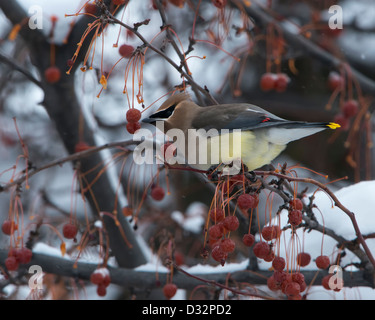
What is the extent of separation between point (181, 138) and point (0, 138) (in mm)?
2855

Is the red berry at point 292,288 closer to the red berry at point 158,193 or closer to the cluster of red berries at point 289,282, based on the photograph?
the cluster of red berries at point 289,282

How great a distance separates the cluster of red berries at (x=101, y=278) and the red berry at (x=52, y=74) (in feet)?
4.01

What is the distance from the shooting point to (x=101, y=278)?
2.87 metres

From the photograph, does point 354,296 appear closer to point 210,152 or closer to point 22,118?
point 210,152

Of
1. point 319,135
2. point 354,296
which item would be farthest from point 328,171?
point 354,296

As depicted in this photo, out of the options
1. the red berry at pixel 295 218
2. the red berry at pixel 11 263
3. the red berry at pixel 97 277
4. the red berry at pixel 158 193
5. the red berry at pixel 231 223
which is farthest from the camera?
the red berry at pixel 158 193

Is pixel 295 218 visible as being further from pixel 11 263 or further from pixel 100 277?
pixel 11 263

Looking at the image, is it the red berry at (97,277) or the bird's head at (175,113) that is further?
the red berry at (97,277)

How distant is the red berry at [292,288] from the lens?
6.96 ft

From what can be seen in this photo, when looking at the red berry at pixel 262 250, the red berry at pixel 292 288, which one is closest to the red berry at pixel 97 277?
the red berry at pixel 262 250

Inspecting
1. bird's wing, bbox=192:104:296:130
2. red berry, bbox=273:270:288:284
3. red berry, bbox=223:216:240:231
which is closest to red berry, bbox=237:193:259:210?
red berry, bbox=223:216:240:231

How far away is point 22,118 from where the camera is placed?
17.0 ft

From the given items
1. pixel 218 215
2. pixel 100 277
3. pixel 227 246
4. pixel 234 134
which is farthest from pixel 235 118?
pixel 100 277

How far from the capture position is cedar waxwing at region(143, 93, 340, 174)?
7.97 ft
